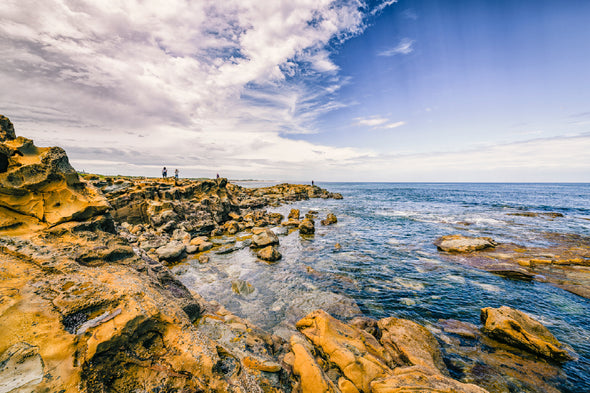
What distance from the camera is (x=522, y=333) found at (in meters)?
8.03

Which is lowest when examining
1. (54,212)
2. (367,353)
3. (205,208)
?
(367,353)

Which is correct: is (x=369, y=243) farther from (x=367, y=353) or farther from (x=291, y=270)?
(x=367, y=353)

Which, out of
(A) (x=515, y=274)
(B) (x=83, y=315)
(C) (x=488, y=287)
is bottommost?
(C) (x=488, y=287)

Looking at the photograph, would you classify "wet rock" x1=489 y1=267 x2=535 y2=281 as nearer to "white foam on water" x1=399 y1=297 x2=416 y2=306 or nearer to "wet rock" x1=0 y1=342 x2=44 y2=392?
"white foam on water" x1=399 y1=297 x2=416 y2=306

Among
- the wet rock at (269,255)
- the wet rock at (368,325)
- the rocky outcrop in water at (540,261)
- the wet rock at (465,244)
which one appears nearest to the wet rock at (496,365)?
the wet rock at (368,325)

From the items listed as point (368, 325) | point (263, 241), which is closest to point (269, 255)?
point (263, 241)

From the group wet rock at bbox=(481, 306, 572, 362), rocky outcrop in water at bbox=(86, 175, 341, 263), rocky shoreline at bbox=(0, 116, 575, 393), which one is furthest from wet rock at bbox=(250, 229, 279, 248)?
wet rock at bbox=(481, 306, 572, 362)

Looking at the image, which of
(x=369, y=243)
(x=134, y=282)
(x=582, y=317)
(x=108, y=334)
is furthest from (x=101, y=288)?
(x=369, y=243)

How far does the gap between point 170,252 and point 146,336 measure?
43.9ft

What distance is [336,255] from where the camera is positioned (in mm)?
18234

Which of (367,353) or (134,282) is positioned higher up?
(134,282)

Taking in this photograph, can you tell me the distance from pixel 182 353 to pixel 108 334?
1362mm

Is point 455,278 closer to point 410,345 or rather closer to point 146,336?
point 410,345

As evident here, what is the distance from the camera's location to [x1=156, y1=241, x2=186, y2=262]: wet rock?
15.7m
